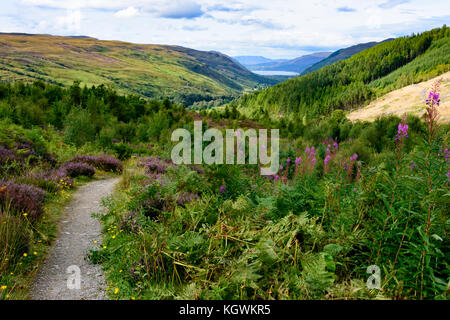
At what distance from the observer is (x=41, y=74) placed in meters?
148

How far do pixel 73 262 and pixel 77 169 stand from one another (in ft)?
18.3

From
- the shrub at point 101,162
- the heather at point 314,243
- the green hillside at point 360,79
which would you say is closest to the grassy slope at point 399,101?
the green hillside at point 360,79

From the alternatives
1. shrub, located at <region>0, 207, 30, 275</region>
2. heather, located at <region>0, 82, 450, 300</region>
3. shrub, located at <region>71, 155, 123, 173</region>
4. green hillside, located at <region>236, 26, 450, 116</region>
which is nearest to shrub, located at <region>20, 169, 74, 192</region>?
shrub, located at <region>71, 155, 123, 173</region>

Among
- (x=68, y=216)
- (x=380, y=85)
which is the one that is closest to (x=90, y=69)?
(x=380, y=85)

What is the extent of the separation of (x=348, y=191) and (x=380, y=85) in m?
146

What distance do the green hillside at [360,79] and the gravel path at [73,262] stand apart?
100279mm

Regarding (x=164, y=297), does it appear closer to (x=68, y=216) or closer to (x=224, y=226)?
(x=224, y=226)

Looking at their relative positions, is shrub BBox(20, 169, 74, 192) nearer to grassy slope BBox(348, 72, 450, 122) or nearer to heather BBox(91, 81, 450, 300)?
heather BBox(91, 81, 450, 300)

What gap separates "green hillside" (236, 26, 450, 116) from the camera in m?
119

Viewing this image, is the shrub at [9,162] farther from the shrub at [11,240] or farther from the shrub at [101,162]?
the shrub at [11,240]

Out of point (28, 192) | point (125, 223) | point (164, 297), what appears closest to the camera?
point (164, 297)

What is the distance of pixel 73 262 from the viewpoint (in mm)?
3941

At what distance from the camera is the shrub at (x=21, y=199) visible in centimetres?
449

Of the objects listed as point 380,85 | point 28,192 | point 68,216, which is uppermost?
point 380,85
